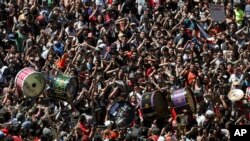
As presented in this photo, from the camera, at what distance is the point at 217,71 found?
25.8 metres

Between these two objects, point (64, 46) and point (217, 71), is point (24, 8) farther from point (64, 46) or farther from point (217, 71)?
point (217, 71)

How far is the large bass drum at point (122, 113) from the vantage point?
23.4 meters

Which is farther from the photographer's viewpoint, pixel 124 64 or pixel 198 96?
pixel 124 64

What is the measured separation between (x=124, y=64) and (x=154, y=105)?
3217mm

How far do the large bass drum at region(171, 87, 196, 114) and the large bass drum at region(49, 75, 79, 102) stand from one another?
2585 millimetres

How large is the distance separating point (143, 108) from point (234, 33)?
5981 mm

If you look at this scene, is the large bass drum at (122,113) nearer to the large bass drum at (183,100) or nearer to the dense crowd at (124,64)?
the dense crowd at (124,64)

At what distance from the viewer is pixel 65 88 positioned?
2456cm

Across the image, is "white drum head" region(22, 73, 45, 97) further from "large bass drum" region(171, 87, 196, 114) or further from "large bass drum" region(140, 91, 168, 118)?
"large bass drum" region(171, 87, 196, 114)

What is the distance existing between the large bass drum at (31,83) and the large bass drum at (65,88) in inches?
14.8

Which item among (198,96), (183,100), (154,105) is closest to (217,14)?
(198,96)

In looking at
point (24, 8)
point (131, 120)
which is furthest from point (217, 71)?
point (24, 8)

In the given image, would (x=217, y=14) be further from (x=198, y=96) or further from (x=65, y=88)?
(x=65, y=88)

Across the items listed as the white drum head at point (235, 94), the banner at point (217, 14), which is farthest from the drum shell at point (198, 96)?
the banner at point (217, 14)
